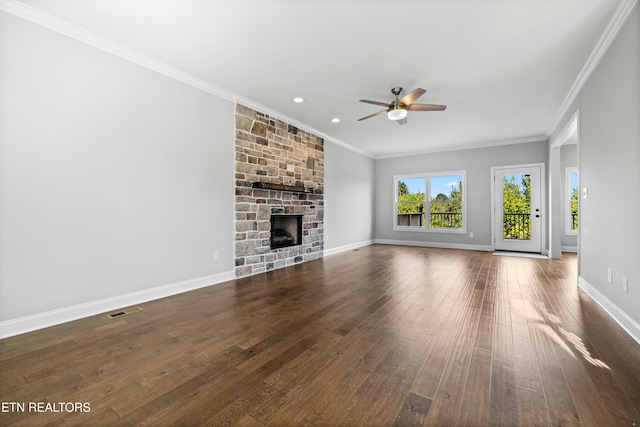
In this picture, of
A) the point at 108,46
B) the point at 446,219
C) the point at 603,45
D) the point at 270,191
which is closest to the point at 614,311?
the point at 603,45

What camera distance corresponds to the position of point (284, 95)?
408cm

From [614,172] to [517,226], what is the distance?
458cm

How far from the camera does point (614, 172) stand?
8.52 feet

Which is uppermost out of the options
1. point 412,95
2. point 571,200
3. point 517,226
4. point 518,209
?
point 412,95

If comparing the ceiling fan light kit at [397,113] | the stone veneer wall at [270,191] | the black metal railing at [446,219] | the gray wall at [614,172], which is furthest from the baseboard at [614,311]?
the stone veneer wall at [270,191]

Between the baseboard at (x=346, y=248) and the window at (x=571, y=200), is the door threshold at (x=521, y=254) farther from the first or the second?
the baseboard at (x=346, y=248)

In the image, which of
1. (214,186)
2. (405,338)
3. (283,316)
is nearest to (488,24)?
(405,338)

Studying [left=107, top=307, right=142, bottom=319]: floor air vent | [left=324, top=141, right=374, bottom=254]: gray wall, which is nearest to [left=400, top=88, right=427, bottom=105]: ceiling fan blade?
[left=324, top=141, right=374, bottom=254]: gray wall

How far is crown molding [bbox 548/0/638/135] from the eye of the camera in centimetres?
226

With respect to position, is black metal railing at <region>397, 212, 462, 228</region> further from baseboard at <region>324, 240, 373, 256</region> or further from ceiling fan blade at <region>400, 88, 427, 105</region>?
ceiling fan blade at <region>400, 88, 427, 105</region>

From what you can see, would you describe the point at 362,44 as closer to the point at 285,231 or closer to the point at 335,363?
the point at 335,363

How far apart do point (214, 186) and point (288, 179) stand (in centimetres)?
157

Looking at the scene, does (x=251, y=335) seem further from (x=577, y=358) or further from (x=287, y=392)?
(x=577, y=358)

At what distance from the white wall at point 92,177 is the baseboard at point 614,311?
14.2ft
